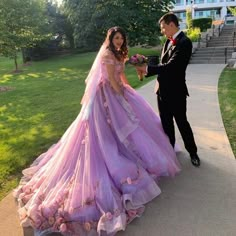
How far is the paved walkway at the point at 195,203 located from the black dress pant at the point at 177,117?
366 mm

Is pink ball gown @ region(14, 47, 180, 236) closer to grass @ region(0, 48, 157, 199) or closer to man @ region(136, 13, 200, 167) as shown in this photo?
man @ region(136, 13, 200, 167)

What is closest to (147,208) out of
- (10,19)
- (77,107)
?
(77,107)

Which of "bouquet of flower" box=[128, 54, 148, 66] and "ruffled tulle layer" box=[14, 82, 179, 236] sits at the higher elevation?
"bouquet of flower" box=[128, 54, 148, 66]

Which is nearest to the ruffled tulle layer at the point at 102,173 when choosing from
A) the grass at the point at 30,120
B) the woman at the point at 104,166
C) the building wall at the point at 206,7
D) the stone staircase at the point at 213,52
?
the woman at the point at 104,166

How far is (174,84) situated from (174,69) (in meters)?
0.21

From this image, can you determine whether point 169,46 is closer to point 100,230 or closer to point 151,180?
point 151,180

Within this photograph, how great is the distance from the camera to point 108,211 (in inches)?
125

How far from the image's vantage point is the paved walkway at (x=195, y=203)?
124 inches

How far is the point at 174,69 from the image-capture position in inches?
163

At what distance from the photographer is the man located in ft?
13.4

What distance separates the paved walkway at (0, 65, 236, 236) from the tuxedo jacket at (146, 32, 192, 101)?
1044 mm

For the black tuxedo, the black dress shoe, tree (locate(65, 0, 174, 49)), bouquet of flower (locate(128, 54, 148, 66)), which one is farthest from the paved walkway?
tree (locate(65, 0, 174, 49))

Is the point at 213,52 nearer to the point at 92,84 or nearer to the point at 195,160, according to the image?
the point at 195,160

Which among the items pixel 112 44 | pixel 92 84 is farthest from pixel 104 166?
pixel 112 44
